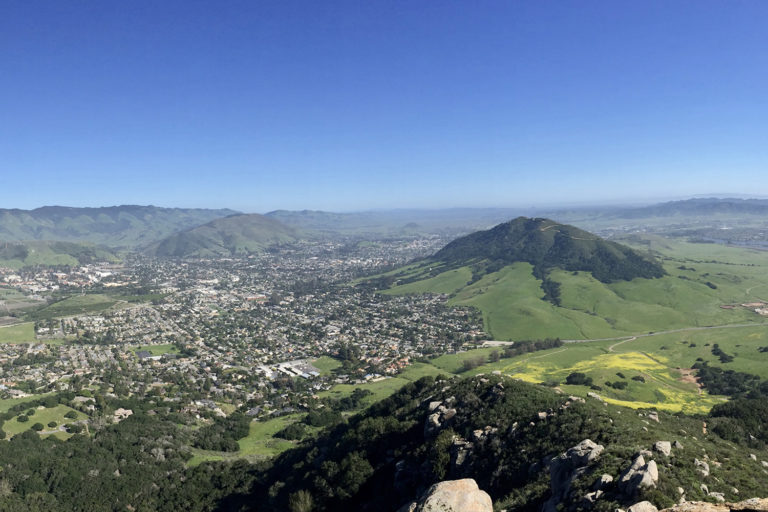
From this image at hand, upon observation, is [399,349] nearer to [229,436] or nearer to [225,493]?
[229,436]

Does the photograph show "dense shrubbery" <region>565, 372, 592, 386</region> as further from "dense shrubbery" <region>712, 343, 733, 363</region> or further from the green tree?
the green tree

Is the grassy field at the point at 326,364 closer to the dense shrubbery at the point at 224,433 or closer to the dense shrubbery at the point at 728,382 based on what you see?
the dense shrubbery at the point at 224,433

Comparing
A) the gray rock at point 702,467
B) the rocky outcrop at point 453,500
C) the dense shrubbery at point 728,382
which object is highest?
the gray rock at point 702,467

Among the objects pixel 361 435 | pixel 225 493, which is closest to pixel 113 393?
pixel 225 493

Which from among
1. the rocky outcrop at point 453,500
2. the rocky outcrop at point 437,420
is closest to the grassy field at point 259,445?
the rocky outcrop at point 437,420

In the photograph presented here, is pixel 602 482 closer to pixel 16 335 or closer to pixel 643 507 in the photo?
pixel 643 507

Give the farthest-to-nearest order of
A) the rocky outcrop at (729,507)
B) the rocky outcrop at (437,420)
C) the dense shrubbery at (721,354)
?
the dense shrubbery at (721,354) → the rocky outcrop at (437,420) → the rocky outcrop at (729,507)

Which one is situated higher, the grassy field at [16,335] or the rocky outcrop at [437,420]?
the rocky outcrop at [437,420]
